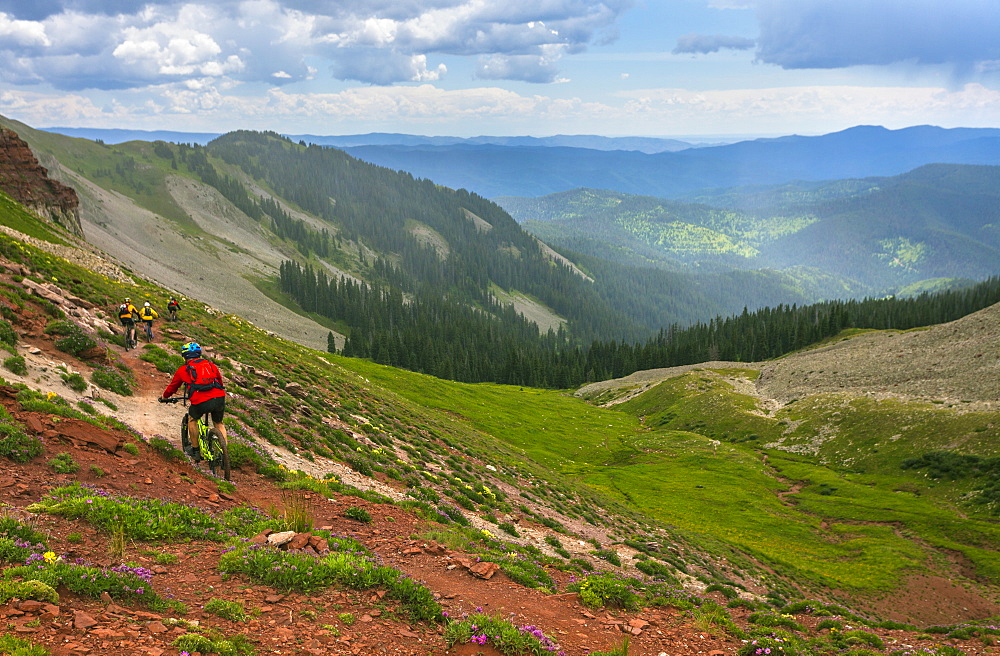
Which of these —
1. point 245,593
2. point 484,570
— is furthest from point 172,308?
point 484,570

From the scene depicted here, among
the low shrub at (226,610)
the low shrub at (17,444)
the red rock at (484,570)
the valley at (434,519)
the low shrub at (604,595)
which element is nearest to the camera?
the low shrub at (226,610)

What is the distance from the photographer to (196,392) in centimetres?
1734

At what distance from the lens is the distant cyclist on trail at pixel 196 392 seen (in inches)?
685

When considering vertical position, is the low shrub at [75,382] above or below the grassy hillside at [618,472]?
above

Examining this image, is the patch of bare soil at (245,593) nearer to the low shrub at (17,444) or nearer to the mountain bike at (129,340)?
the low shrub at (17,444)

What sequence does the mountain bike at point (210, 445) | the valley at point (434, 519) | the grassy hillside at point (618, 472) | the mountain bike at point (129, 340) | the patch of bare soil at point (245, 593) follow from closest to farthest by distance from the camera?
the patch of bare soil at point (245, 593)
the valley at point (434, 519)
the mountain bike at point (210, 445)
the grassy hillside at point (618, 472)
the mountain bike at point (129, 340)

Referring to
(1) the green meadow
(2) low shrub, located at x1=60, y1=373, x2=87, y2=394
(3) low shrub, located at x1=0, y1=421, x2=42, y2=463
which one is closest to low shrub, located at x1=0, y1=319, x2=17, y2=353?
(2) low shrub, located at x1=60, y1=373, x2=87, y2=394

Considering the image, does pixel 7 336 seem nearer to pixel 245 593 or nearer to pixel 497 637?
pixel 245 593

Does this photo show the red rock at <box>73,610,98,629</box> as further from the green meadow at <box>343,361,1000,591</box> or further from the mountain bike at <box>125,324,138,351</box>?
the green meadow at <box>343,361,1000,591</box>

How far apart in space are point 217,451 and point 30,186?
107 meters

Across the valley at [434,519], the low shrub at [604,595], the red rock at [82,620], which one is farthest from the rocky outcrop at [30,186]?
the low shrub at [604,595]

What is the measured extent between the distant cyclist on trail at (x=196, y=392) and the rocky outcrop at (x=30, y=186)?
3753 inches

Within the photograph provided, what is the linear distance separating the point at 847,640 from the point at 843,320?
19366 centimetres

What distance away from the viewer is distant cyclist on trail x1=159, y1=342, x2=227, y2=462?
685 inches
